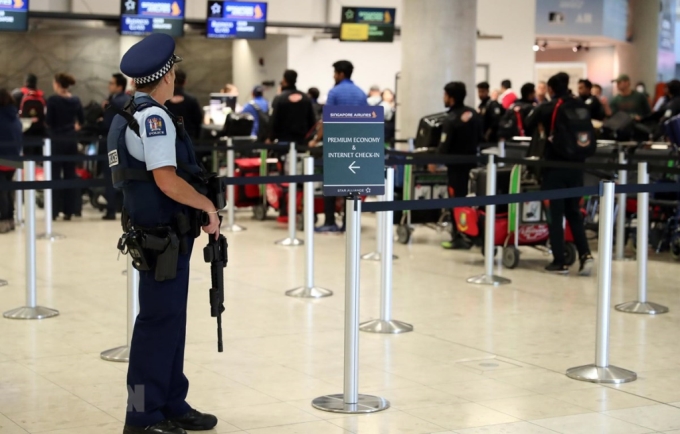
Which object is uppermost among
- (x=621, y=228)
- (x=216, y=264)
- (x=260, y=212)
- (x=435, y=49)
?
(x=435, y=49)

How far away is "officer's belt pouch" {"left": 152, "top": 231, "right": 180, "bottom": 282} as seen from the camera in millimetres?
4438

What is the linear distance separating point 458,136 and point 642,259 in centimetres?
386

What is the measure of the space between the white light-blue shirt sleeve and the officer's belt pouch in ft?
1.01

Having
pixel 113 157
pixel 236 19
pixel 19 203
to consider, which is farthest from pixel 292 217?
pixel 236 19

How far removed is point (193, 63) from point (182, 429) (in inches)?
857

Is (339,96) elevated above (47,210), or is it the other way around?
(339,96)

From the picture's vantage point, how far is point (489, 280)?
9.20 metres

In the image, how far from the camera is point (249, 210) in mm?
15656

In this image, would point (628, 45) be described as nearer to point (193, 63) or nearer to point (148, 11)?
point (193, 63)

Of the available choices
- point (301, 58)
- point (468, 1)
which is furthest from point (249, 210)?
point (301, 58)

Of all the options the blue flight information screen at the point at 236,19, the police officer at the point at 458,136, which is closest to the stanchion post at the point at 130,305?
the police officer at the point at 458,136

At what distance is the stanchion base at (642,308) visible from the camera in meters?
7.90

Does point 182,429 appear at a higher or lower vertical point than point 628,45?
lower

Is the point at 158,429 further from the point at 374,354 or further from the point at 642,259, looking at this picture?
the point at 642,259
